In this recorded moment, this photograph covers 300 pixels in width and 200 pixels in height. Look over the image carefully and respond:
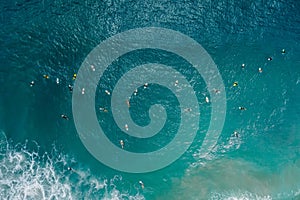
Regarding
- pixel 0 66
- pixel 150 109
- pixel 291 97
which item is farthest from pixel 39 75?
pixel 291 97

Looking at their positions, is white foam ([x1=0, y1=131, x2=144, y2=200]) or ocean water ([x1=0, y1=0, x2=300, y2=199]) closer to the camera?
white foam ([x1=0, y1=131, x2=144, y2=200])

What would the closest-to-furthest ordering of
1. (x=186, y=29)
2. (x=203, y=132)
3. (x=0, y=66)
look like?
(x=0, y=66) → (x=203, y=132) → (x=186, y=29)

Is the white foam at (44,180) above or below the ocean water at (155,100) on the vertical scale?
below

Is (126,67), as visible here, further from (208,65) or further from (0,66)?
(0,66)

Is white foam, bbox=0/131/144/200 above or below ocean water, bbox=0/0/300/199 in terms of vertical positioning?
below

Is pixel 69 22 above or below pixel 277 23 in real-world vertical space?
below

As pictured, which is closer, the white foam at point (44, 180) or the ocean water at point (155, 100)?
the white foam at point (44, 180)

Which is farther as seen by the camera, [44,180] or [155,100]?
[155,100]

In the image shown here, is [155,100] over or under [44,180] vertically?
over
